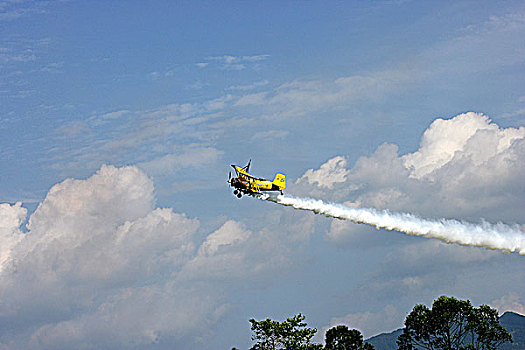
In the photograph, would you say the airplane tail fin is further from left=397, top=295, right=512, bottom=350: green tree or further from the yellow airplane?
left=397, top=295, right=512, bottom=350: green tree

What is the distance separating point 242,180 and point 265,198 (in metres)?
5.79

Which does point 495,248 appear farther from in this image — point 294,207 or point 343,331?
point 343,331

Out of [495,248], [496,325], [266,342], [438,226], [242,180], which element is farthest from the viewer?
[496,325]

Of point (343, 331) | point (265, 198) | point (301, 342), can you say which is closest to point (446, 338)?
point (343, 331)

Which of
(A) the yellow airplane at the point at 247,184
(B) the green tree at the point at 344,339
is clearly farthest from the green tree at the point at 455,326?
(A) the yellow airplane at the point at 247,184

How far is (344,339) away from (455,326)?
24.1 metres

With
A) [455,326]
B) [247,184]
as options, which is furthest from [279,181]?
[455,326]

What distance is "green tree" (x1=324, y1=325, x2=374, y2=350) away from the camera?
430 ft

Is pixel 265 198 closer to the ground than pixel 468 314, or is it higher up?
higher up

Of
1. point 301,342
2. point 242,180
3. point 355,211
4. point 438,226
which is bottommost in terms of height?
point 301,342

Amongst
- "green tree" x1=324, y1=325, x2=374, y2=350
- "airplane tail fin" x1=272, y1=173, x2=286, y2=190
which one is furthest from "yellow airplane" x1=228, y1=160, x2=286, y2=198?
"green tree" x1=324, y1=325, x2=374, y2=350

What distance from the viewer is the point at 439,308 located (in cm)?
13538

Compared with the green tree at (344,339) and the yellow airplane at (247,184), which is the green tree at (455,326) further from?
the yellow airplane at (247,184)

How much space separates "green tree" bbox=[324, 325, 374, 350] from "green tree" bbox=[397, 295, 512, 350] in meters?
12.5
